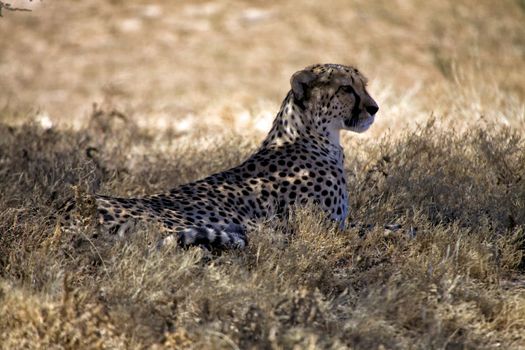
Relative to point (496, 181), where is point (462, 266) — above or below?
below

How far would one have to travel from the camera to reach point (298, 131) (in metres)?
5.21

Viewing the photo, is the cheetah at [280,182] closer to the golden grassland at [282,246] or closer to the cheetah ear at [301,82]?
the cheetah ear at [301,82]

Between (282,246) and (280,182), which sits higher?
(280,182)

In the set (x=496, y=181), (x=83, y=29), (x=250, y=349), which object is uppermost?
(x=83, y=29)

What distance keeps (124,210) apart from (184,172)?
1742 mm

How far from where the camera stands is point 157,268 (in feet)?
12.2

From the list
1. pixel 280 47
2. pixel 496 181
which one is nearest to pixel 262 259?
pixel 496 181

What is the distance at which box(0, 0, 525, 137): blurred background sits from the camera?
1271 centimetres

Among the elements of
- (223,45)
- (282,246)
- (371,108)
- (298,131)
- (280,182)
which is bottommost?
(282,246)

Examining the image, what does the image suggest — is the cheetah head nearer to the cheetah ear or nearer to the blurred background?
the cheetah ear

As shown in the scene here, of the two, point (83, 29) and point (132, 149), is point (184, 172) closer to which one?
point (132, 149)

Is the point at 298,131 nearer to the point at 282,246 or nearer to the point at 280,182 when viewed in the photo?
the point at 280,182

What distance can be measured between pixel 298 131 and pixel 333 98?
242 mm

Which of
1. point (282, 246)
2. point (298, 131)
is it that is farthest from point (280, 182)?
point (282, 246)
